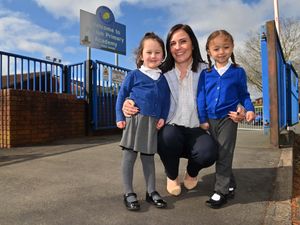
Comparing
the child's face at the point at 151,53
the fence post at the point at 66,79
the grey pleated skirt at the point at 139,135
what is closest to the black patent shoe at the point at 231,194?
the grey pleated skirt at the point at 139,135

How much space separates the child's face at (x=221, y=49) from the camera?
3.03 meters

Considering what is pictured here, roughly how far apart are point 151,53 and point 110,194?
137cm

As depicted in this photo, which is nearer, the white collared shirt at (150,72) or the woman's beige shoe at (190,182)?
A: the white collared shirt at (150,72)

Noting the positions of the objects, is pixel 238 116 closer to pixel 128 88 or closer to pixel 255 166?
pixel 128 88

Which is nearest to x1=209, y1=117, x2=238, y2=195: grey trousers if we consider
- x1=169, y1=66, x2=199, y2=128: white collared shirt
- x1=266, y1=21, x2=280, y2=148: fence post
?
x1=169, y1=66, x2=199, y2=128: white collared shirt

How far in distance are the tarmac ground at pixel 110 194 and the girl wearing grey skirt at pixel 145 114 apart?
0.68 feet

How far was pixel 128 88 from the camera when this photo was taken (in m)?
2.95

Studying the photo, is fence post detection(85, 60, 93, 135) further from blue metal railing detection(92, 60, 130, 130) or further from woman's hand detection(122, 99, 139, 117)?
woman's hand detection(122, 99, 139, 117)

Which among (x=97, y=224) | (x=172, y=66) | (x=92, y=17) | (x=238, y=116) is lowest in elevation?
(x=97, y=224)

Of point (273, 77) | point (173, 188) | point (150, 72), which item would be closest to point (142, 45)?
point (150, 72)

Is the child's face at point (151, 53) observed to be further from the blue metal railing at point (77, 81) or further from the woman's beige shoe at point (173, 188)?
the blue metal railing at point (77, 81)

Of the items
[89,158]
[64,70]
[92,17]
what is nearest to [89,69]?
[64,70]

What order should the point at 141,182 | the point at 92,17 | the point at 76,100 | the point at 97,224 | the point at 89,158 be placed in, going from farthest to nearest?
the point at 92,17 → the point at 76,100 → the point at 89,158 → the point at 141,182 → the point at 97,224

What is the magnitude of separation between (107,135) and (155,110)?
6.00 meters
